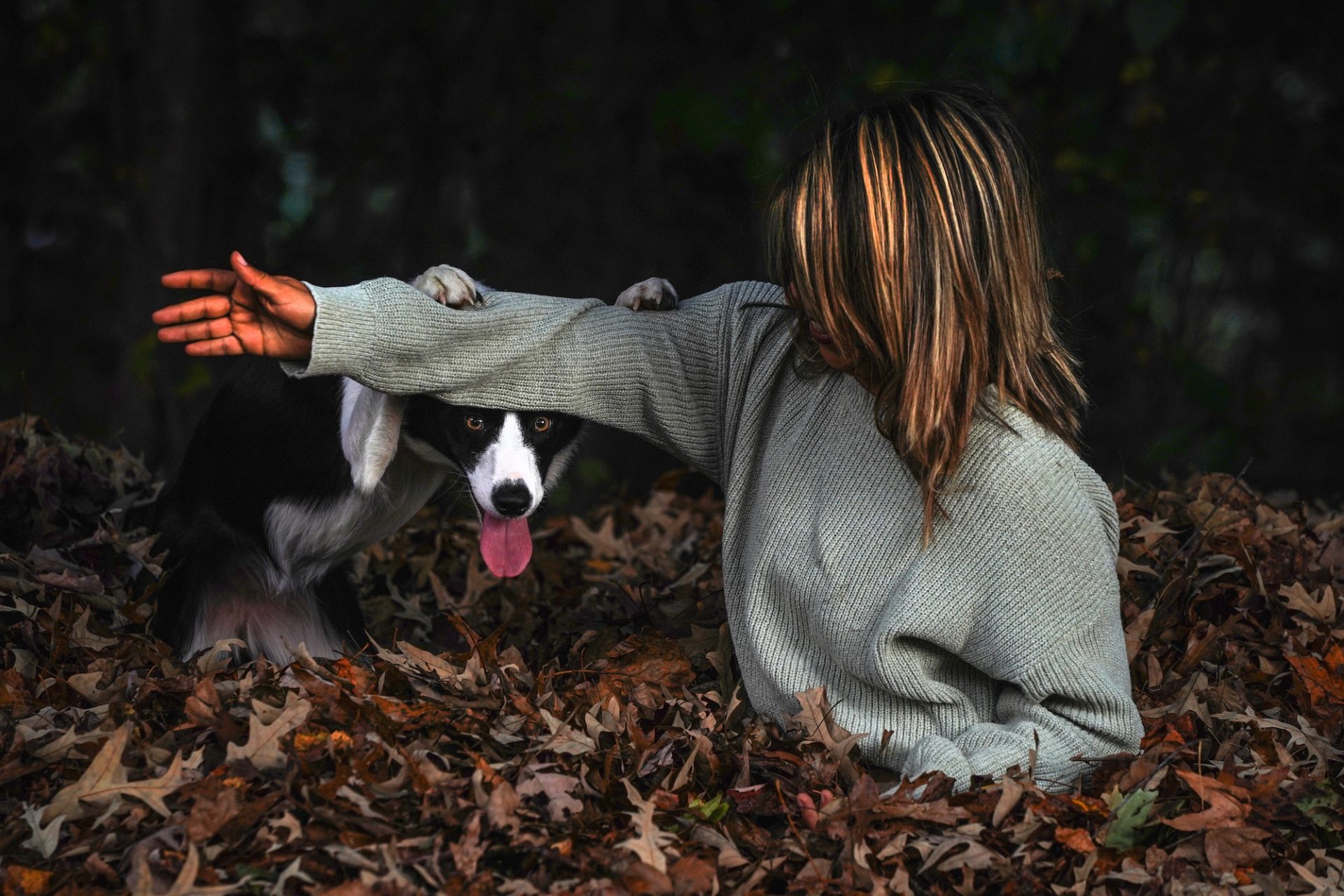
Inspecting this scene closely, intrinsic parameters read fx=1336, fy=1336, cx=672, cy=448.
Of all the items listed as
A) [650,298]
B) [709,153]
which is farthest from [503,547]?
[709,153]

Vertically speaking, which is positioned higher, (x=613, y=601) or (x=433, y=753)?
(x=433, y=753)

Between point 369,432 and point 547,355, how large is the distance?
0.48 metres

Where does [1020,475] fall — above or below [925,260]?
below

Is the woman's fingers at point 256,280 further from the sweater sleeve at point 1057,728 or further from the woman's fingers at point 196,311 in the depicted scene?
the sweater sleeve at point 1057,728

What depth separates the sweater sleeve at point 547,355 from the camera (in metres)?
2.29

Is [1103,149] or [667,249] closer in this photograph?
[1103,149]

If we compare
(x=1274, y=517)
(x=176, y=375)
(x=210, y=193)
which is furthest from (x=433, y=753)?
(x=210, y=193)

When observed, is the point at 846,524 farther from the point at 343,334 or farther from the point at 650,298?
the point at 343,334

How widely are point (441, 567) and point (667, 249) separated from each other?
2962 mm

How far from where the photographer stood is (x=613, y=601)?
321 centimetres

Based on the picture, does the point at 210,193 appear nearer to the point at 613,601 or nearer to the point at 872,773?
the point at 613,601

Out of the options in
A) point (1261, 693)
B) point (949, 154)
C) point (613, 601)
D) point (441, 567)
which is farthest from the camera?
point (441, 567)

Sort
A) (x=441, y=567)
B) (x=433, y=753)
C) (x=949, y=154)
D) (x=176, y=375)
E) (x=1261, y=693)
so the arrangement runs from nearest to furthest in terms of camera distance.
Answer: (x=433, y=753), (x=949, y=154), (x=1261, y=693), (x=441, y=567), (x=176, y=375)

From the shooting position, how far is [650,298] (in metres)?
2.67
